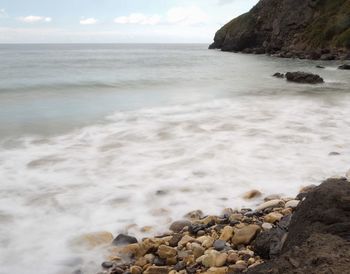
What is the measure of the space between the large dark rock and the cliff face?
173ft

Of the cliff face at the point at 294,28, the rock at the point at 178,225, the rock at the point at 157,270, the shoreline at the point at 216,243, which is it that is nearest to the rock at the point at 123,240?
the shoreline at the point at 216,243

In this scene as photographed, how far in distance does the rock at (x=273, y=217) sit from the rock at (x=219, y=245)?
84cm

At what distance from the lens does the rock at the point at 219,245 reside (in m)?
4.43

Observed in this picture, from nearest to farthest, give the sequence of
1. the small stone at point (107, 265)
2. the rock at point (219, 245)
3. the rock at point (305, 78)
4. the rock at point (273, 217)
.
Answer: the small stone at point (107, 265) → the rock at point (219, 245) → the rock at point (273, 217) → the rock at point (305, 78)

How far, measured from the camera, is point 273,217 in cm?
505

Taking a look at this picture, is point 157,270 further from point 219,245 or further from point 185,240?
point 219,245

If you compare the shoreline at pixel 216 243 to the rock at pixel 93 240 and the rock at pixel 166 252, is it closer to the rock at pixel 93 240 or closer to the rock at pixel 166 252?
the rock at pixel 166 252

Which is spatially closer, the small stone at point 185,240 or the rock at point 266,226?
the small stone at point 185,240

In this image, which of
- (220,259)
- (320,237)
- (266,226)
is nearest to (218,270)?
(220,259)

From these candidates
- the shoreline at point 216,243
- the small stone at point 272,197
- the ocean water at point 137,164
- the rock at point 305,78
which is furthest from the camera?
the rock at point 305,78

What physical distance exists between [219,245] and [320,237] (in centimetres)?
177

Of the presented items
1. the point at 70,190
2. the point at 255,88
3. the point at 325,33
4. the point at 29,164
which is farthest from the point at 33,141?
the point at 325,33

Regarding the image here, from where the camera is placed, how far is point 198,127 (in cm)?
1157

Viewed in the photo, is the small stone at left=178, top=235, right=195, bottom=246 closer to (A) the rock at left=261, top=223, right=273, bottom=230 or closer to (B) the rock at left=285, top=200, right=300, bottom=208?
(A) the rock at left=261, top=223, right=273, bottom=230
